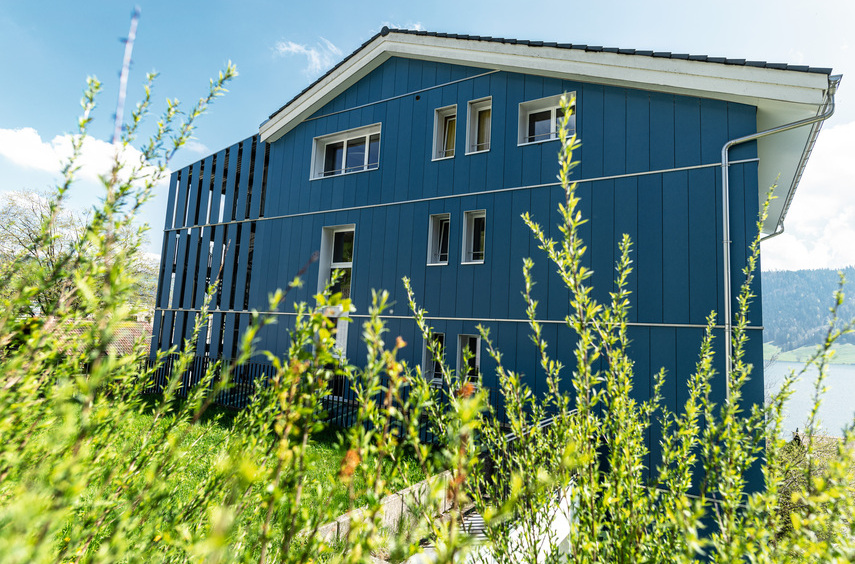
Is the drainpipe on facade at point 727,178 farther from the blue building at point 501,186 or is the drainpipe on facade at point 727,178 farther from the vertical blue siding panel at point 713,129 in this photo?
the vertical blue siding panel at point 713,129

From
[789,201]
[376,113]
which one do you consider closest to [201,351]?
[376,113]

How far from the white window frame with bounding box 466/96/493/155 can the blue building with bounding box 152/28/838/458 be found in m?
0.03

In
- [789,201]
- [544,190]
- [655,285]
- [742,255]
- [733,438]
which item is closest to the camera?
[733,438]

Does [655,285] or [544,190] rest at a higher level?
[544,190]

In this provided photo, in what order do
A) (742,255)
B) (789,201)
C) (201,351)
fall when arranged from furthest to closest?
(201,351) < (789,201) < (742,255)

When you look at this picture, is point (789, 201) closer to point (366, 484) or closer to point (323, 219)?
point (323, 219)

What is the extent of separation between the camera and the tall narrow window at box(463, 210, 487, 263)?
9.46 meters

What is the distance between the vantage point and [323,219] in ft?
38.0

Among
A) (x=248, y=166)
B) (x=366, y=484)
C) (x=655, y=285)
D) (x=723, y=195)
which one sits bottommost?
(x=366, y=484)

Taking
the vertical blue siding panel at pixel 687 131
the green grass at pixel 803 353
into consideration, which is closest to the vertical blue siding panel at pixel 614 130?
the vertical blue siding panel at pixel 687 131

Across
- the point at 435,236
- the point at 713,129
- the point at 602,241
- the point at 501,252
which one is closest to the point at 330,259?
the point at 435,236

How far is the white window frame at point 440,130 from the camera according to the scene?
1018 centimetres

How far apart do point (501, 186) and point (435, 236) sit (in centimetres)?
194

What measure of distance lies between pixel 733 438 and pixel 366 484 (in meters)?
1.46
